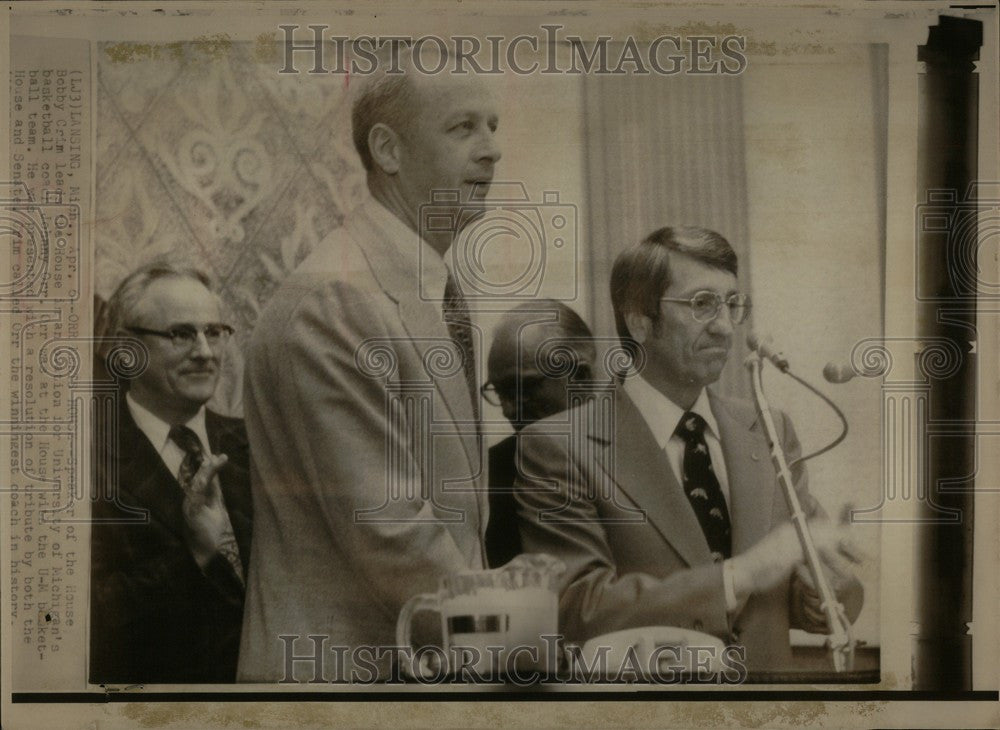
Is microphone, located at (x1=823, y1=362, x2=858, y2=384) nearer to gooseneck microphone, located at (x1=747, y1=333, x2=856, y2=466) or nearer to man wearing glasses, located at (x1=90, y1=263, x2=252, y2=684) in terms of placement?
gooseneck microphone, located at (x1=747, y1=333, x2=856, y2=466)

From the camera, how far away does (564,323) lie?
3.05 m

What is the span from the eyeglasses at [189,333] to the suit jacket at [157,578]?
9.4 inches

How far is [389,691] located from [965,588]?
1.91 meters

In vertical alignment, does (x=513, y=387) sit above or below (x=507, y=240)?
below

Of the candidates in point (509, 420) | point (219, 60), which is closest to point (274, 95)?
point (219, 60)

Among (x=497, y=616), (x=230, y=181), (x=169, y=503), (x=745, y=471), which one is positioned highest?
(x=230, y=181)

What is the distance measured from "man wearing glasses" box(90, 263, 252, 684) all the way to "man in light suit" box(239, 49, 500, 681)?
9cm

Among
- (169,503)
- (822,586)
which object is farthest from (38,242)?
(822,586)

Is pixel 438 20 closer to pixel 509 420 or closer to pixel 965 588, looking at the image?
pixel 509 420

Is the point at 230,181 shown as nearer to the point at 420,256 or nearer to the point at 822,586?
the point at 420,256

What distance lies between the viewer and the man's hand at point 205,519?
3.03 meters

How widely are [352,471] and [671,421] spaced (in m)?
1.05

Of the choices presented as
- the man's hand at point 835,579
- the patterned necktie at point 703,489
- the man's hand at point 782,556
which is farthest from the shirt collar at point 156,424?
the man's hand at point 835,579

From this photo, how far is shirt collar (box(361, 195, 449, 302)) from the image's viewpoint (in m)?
3.05
